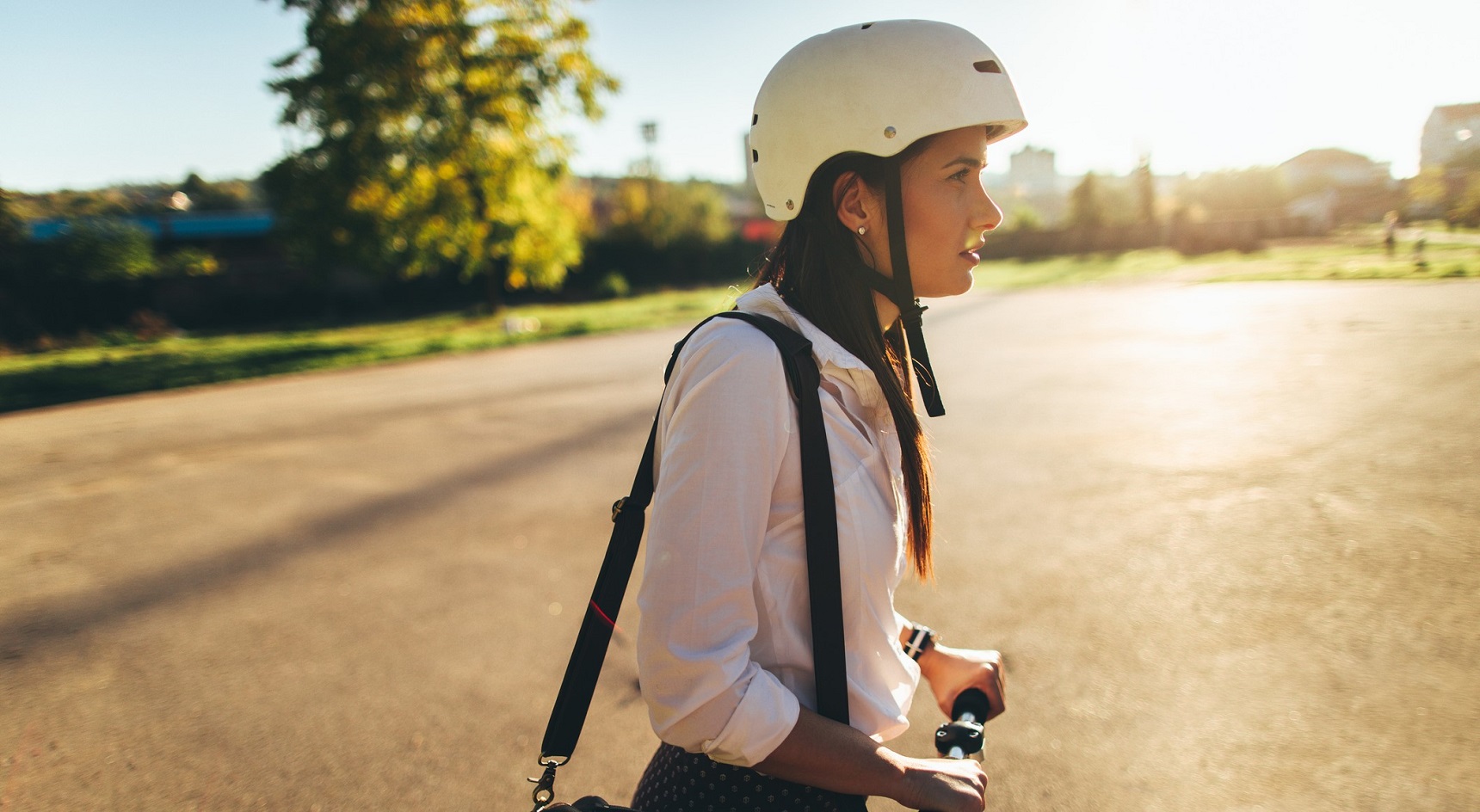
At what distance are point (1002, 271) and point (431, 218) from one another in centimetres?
2491

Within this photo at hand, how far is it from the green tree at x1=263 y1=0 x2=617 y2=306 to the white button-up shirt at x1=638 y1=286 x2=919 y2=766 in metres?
25.5

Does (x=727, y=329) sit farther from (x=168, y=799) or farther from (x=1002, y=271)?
(x=1002, y=271)

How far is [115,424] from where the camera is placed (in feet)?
34.5

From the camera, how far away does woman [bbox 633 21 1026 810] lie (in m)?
1.21

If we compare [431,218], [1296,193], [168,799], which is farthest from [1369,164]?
[431,218]

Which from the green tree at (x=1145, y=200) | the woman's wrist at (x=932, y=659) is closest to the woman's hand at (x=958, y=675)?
the woman's wrist at (x=932, y=659)

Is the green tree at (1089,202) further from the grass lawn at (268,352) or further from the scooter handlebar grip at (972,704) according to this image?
the scooter handlebar grip at (972,704)

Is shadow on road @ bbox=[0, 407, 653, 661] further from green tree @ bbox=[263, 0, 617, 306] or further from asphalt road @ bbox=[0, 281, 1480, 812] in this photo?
green tree @ bbox=[263, 0, 617, 306]

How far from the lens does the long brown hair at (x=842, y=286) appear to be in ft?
4.99

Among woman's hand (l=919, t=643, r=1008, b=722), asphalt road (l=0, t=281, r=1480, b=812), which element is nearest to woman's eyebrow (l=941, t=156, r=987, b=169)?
woman's hand (l=919, t=643, r=1008, b=722)

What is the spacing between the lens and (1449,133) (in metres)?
5.75

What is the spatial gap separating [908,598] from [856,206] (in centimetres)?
325

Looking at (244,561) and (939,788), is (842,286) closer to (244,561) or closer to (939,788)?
(939,788)

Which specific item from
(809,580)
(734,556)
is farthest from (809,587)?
(734,556)
